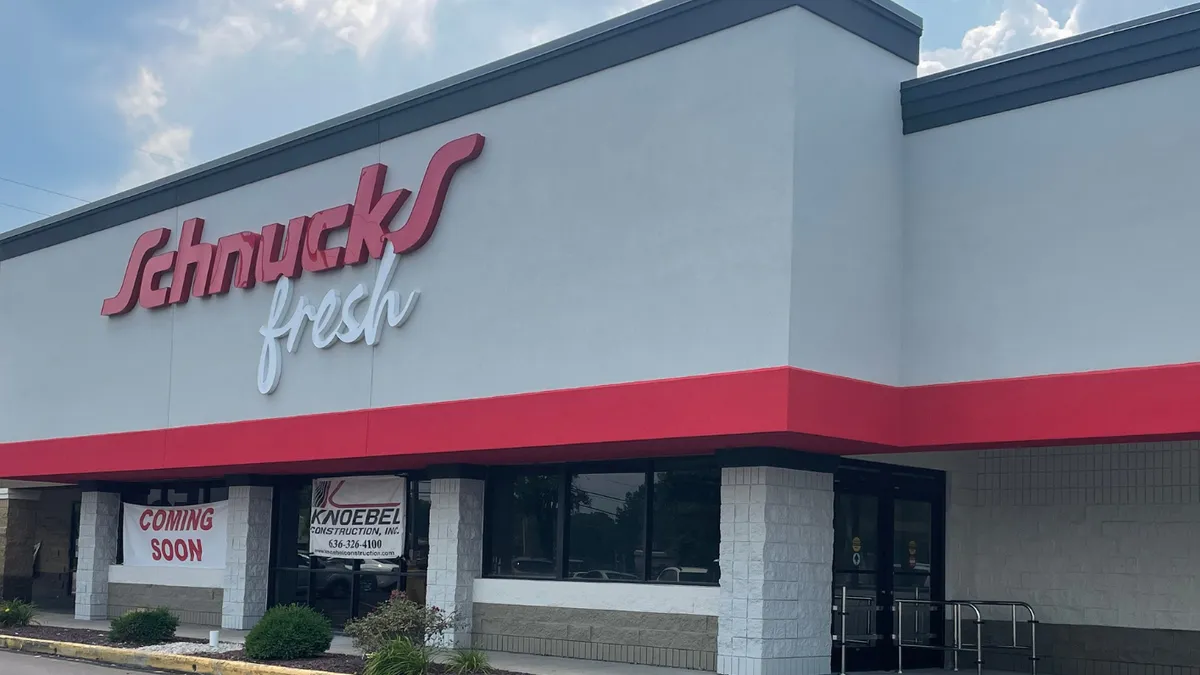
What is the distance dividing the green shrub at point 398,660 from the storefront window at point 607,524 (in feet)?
10.2

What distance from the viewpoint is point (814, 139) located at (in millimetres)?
14914

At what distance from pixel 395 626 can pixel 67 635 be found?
9.49 metres

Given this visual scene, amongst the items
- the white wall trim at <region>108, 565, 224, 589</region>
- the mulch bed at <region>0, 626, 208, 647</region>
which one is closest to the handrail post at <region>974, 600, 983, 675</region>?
the mulch bed at <region>0, 626, 208, 647</region>

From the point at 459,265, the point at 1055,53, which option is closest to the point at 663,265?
the point at 459,265

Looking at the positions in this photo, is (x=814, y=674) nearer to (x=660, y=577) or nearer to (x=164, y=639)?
(x=660, y=577)

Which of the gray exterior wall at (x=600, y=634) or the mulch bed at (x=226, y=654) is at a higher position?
the gray exterior wall at (x=600, y=634)

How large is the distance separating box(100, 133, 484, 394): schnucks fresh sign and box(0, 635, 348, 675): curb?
4497 millimetres

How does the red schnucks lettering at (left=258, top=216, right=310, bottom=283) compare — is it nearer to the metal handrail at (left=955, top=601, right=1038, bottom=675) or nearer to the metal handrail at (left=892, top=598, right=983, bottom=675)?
the metal handrail at (left=892, top=598, right=983, bottom=675)

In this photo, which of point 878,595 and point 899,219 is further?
point 878,595

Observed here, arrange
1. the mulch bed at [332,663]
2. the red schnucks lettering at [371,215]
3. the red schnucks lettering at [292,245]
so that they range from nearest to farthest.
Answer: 1. the mulch bed at [332,663]
2. the red schnucks lettering at [292,245]
3. the red schnucks lettering at [371,215]

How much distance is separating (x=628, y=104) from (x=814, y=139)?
2.68m

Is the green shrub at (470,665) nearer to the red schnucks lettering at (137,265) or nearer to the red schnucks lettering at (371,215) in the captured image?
the red schnucks lettering at (371,215)

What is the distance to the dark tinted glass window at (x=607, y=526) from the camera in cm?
1788

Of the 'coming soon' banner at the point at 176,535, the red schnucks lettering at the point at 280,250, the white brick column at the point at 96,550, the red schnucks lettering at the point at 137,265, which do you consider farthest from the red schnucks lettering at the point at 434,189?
the white brick column at the point at 96,550
